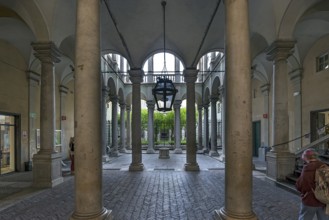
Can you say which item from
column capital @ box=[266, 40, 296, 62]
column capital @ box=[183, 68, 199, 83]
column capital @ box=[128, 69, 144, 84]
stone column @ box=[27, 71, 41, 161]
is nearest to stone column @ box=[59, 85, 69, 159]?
stone column @ box=[27, 71, 41, 161]

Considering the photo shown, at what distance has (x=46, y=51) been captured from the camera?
10602 mm

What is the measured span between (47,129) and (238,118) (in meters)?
7.86

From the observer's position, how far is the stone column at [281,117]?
34.6 ft

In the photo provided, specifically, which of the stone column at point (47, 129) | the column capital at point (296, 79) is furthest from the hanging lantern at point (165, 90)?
the column capital at point (296, 79)

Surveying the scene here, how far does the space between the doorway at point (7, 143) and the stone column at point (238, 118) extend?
1236 cm

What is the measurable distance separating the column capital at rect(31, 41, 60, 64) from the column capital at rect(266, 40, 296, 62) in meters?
7.94

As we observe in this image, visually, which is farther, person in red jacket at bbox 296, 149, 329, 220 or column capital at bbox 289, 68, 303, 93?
column capital at bbox 289, 68, 303, 93

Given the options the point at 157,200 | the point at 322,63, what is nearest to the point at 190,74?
the point at 322,63

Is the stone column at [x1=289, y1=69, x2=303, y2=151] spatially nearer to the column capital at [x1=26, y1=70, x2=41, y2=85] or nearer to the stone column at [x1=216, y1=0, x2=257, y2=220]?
the stone column at [x1=216, y1=0, x2=257, y2=220]

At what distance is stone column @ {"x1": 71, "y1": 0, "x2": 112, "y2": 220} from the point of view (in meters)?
5.17

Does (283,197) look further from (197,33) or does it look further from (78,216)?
(197,33)

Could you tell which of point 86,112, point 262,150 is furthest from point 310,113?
point 86,112

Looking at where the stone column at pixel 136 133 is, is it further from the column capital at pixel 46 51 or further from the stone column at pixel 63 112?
the stone column at pixel 63 112

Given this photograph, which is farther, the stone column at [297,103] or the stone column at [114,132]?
the stone column at [114,132]
